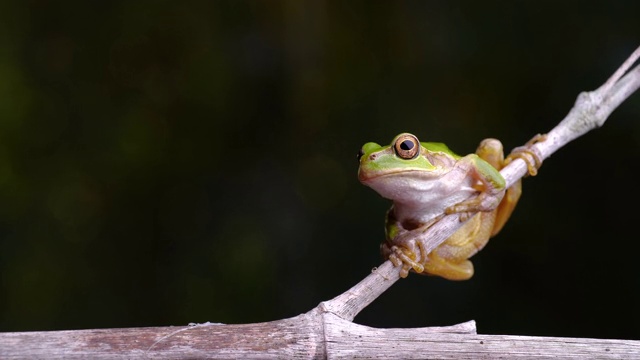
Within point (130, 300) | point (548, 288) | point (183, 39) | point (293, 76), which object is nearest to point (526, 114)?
point (548, 288)

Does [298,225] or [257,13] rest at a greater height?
[257,13]

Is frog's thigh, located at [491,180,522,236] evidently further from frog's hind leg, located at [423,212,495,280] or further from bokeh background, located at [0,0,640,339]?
bokeh background, located at [0,0,640,339]

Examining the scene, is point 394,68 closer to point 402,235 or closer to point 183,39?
point 183,39

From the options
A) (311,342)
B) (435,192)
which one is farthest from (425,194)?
(311,342)

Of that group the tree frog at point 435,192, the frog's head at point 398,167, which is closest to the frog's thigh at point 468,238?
the tree frog at point 435,192

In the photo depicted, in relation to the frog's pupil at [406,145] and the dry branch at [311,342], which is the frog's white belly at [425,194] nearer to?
the frog's pupil at [406,145]

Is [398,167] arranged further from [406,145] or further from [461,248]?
[461,248]

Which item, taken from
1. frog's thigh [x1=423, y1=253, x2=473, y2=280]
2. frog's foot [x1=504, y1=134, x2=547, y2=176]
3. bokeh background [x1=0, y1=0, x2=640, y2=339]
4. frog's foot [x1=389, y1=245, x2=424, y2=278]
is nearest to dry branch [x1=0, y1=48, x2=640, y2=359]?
frog's foot [x1=389, y1=245, x2=424, y2=278]
